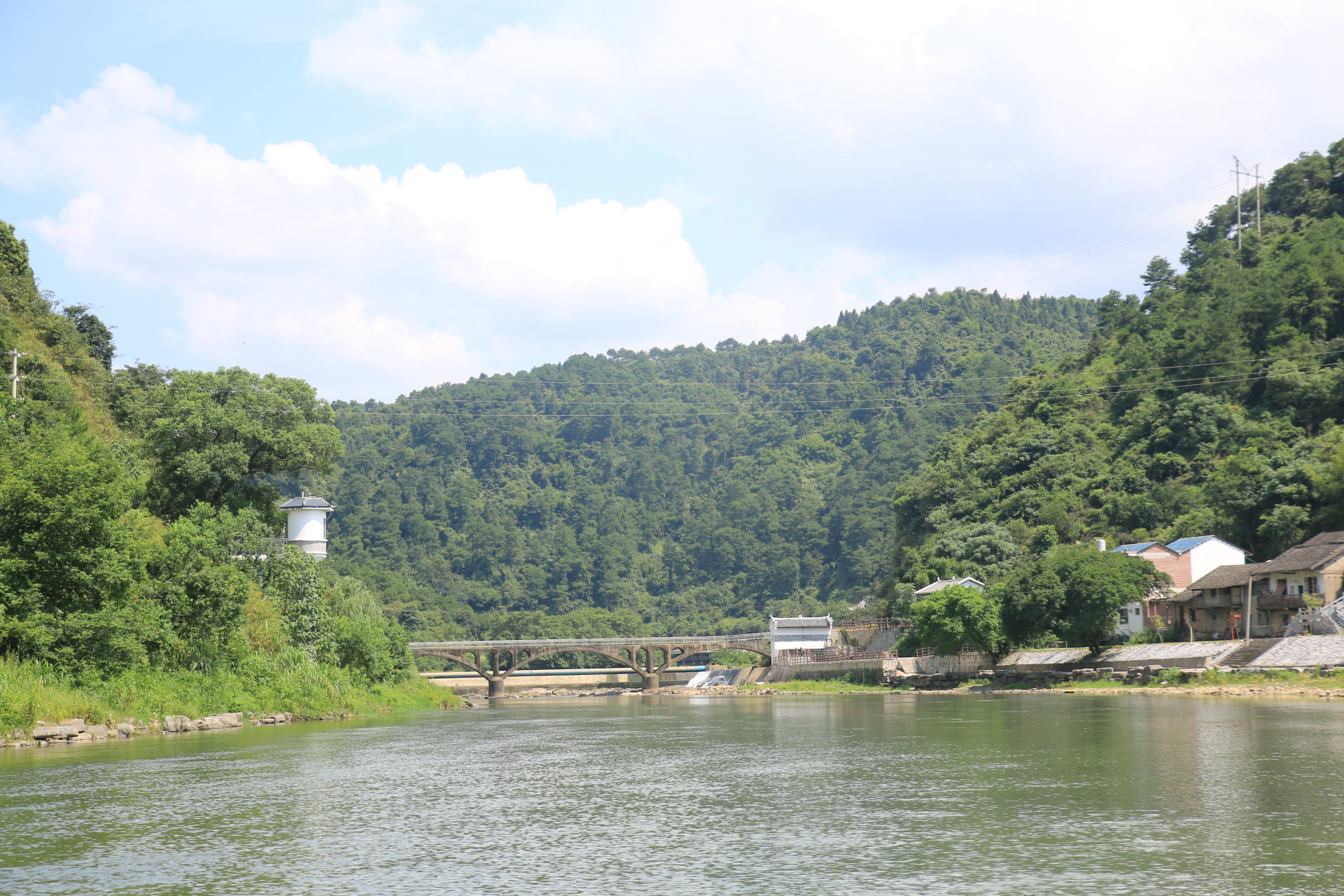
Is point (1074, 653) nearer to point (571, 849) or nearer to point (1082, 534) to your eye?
point (1082, 534)

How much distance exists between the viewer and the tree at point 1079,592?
58.0 m

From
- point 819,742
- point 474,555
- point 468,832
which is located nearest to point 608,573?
point 474,555

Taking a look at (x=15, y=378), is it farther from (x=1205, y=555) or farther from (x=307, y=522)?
(x=1205, y=555)

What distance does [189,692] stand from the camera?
120ft

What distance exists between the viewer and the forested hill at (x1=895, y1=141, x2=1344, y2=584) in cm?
6862

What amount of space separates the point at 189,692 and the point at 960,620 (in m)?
45.3

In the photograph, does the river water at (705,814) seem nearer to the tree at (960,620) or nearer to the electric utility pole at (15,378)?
the electric utility pole at (15,378)

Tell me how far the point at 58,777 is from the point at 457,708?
48632mm

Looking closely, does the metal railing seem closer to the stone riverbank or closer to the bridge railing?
the bridge railing

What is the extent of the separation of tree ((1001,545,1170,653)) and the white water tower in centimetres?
3943

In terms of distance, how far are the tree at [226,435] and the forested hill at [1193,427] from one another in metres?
51.1

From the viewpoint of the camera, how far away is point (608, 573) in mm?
182750

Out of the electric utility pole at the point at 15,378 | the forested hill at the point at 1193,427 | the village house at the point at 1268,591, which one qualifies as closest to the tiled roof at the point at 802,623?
the forested hill at the point at 1193,427

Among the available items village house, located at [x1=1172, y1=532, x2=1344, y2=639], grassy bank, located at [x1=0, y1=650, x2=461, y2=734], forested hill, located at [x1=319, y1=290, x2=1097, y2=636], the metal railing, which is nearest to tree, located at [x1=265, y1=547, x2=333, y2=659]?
grassy bank, located at [x1=0, y1=650, x2=461, y2=734]
